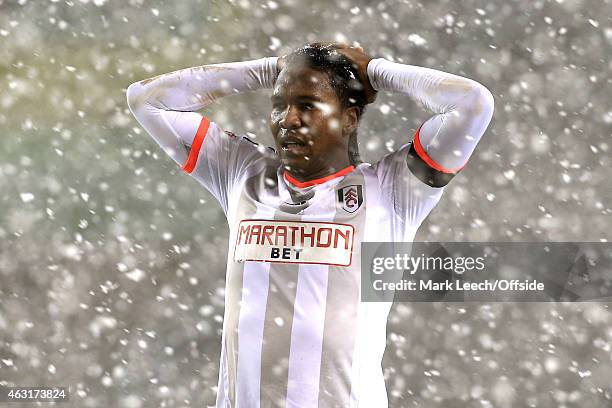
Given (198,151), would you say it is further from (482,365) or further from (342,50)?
(482,365)

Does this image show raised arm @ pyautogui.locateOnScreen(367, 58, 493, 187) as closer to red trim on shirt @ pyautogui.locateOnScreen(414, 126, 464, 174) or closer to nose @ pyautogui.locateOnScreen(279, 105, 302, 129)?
red trim on shirt @ pyautogui.locateOnScreen(414, 126, 464, 174)

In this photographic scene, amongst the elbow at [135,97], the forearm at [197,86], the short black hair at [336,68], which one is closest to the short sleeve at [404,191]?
the short black hair at [336,68]

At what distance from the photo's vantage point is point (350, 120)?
1195 millimetres

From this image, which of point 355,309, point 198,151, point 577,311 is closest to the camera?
point 355,309

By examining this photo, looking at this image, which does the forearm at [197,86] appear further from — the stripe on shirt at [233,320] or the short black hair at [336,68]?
the stripe on shirt at [233,320]

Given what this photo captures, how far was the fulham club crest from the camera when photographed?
1138mm

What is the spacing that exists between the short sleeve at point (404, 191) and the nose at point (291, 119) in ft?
0.48

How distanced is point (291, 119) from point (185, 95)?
0.23 meters

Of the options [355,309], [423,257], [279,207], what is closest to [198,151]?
[279,207]

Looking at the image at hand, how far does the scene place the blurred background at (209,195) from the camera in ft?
6.91

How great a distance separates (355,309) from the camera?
3.63 feet

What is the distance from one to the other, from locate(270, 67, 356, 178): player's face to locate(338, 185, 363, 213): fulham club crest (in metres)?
0.06

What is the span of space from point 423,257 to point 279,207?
3.38 ft

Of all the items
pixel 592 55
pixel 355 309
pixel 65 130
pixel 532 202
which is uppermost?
pixel 592 55
